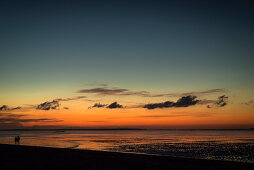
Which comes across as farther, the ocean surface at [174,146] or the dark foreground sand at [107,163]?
the ocean surface at [174,146]

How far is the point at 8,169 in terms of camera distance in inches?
763

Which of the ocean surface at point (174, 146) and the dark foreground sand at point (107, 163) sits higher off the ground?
the dark foreground sand at point (107, 163)

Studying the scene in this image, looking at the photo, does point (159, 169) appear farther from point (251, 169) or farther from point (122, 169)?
point (251, 169)

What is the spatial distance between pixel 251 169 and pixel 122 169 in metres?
11.7

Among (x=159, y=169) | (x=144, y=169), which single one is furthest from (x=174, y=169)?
(x=144, y=169)

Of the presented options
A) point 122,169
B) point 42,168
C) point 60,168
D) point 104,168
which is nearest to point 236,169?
point 122,169

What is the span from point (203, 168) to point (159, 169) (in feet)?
14.2

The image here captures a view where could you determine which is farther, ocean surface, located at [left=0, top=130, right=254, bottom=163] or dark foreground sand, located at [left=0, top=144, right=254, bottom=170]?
ocean surface, located at [left=0, top=130, right=254, bottom=163]

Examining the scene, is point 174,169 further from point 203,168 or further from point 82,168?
point 82,168

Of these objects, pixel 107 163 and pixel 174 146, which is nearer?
pixel 107 163

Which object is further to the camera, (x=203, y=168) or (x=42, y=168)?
(x=203, y=168)

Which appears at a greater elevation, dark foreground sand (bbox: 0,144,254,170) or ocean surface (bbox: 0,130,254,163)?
dark foreground sand (bbox: 0,144,254,170)

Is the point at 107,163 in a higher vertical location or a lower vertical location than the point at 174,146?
higher

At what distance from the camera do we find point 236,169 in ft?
70.4
